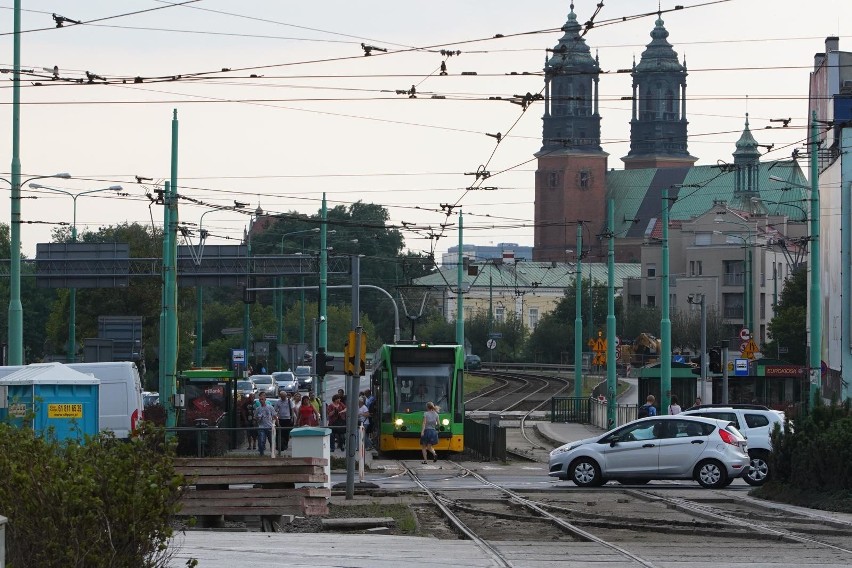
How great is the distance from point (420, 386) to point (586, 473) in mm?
9834

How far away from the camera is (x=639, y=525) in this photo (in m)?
17.2

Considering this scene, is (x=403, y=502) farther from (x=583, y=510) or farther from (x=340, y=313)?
(x=340, y=313)

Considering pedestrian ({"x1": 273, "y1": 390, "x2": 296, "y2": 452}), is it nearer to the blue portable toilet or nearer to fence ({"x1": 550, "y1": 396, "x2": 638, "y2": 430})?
the blue portable toilet

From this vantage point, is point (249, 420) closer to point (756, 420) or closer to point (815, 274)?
point (815, 274)

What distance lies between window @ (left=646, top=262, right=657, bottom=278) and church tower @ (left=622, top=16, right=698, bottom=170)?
4409 centimetres

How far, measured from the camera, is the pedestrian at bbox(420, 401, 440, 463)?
33.3 m

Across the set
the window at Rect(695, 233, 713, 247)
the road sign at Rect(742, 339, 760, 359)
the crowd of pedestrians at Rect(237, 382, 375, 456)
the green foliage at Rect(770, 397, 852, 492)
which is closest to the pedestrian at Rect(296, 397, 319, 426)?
the crowd of pedestrians at Rect(237, 382, 375, 456)

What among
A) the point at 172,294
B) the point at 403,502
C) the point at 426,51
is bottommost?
the point at 403,502

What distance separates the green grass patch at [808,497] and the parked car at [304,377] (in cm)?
4835

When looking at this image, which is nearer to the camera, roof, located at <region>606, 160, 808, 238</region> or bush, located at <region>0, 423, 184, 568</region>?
bush, located at <region>0, 423, 184, 568</region>

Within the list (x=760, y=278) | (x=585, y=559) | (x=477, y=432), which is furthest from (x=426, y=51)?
(x=760, y=278)

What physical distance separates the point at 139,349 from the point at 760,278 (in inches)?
2121

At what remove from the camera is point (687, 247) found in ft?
364

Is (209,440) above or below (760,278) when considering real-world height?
below
